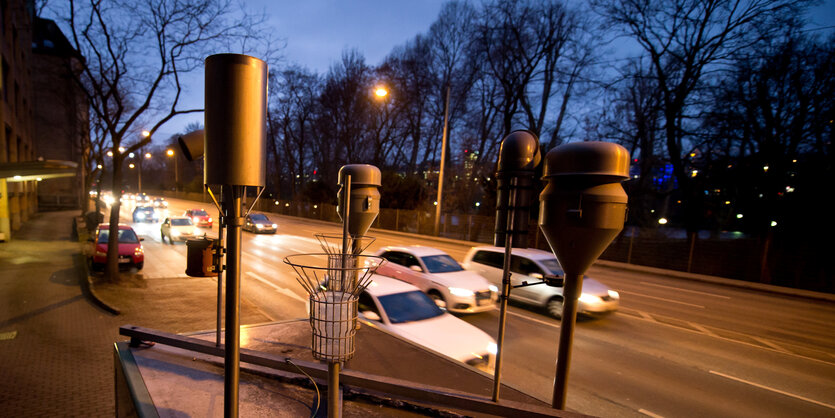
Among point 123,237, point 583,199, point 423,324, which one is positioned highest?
point 583,199

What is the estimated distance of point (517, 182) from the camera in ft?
9.55

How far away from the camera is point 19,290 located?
31.2ft

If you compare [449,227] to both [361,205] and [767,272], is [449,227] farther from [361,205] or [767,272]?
[361,205]

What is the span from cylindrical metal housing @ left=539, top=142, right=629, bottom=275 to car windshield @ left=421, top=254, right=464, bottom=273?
6.62m

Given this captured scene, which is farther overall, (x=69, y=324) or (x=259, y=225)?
(x=259, y=225)

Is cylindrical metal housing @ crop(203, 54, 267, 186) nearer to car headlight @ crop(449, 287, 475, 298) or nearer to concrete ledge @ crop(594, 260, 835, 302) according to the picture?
car headlight @ crop(449, 287, 475, 298)

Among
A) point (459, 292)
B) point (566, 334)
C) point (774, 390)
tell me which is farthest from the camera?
point (459, 292)

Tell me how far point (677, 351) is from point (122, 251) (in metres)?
15.7

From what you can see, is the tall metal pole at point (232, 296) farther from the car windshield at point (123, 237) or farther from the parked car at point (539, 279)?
the car windshield at point (123, 237)

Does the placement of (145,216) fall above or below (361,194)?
below

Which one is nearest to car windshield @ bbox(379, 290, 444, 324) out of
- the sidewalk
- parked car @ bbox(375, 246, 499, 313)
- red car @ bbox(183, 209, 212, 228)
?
parked car @ bbox(375, 246, 499, 313)

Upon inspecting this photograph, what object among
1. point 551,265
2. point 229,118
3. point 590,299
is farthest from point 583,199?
point 551,265

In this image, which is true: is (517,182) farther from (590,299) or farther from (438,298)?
(590,299)

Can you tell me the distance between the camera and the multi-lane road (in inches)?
208
